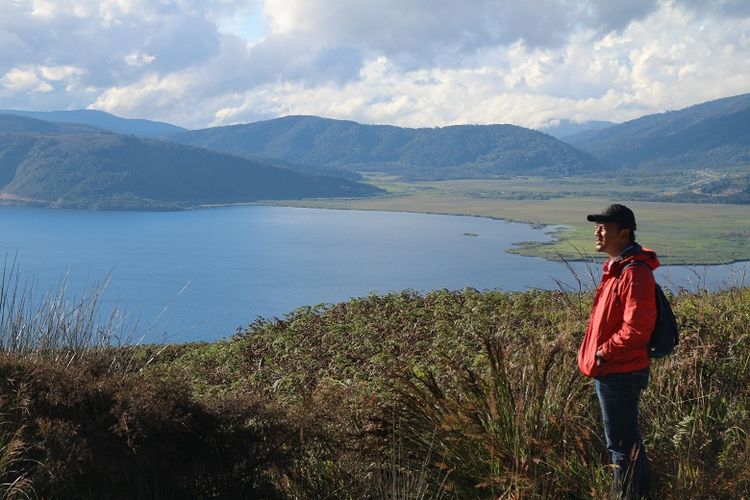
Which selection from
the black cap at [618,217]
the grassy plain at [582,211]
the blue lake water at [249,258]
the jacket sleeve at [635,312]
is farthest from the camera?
the grassy plain at [582,211]

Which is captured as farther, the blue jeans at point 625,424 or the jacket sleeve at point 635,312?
the blue jeans at point 625,424

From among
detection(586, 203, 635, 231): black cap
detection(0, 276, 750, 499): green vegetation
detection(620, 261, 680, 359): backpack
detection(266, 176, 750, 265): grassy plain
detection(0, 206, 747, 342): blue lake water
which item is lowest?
detection(0, 206, 747, 342): blue lake water

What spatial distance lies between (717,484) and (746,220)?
92378 mm

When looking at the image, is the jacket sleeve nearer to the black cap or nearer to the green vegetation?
the black cap

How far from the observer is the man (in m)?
4.02

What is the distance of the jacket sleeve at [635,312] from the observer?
4.00 metres

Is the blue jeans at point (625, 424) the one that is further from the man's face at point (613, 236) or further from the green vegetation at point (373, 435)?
the man's face at point (613, 236)

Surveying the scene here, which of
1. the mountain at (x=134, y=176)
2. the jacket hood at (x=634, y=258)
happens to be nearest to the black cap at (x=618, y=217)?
the jacket hood at (x=634, y=258)

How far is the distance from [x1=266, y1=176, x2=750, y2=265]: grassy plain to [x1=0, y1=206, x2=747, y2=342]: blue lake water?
17.4ft

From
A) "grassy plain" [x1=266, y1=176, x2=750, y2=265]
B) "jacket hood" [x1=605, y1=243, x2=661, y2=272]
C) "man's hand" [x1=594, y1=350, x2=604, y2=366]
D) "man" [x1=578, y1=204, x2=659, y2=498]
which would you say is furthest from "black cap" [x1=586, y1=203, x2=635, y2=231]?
"grassy plain" [x1=266, y1=176, x2=750, y2=265]

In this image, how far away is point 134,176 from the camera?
14462 cm

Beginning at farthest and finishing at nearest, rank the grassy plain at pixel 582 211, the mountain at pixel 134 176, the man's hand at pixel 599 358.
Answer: the mountain at pixel 134 176, the grassy plain at pixel 582 211, the man's hand at pixel 599 358

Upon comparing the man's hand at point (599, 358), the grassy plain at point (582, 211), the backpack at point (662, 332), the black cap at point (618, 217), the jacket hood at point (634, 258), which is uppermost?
the black cap at point (618, 217)

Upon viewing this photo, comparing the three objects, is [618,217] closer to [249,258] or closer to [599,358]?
[599,358]
